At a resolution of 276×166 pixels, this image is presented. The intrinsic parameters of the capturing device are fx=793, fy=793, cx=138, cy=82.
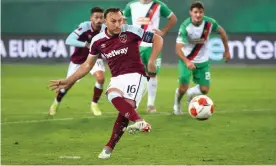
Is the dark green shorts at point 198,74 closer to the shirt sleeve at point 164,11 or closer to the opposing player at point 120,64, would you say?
the shirt sleeve at point 164,11

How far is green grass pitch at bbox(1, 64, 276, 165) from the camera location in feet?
33.6

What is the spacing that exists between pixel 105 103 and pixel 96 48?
7.27 metres

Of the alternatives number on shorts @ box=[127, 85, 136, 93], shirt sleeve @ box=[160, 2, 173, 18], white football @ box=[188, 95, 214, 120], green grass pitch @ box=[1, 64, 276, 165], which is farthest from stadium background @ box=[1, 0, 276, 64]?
number on shorts @ box=[127, 85, 136, 93]

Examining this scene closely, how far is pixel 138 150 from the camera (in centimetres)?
1084

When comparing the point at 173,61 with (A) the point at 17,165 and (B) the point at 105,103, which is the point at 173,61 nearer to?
(B) the point at 105,103

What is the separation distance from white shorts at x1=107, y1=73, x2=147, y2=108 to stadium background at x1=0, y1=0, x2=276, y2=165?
2.66 feet

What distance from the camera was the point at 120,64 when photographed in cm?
1027

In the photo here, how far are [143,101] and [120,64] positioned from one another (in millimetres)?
7809

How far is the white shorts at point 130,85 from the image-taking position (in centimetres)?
1019

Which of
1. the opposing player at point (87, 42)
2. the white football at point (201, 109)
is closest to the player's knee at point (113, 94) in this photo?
the white football at point (201, 109)

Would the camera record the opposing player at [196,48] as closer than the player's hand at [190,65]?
No

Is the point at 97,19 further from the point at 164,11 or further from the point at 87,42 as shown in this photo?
the point at 164,11

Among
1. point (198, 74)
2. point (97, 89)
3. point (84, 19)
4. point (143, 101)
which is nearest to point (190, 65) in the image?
point (198, 74)

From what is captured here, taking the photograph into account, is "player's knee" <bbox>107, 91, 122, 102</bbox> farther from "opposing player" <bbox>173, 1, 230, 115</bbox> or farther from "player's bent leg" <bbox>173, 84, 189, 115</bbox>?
"player's bent leg" <bbox>173, 84, 189, 115</bbox>
